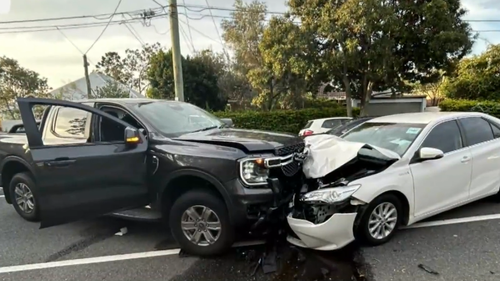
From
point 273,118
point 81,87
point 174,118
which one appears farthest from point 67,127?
point 81,87

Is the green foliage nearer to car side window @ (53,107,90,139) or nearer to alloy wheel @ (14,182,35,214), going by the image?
car side window @ (53,107,90,139)

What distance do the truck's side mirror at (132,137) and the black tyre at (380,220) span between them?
255 cm

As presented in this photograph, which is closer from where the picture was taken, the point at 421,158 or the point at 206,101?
→ the point at 421,158

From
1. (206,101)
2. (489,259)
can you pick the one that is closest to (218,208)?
(489,259)

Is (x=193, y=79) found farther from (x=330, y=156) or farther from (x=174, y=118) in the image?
(x=330, y=156)

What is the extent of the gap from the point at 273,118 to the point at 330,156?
10.7 m

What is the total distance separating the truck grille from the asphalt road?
1068mm

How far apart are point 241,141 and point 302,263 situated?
138 cm

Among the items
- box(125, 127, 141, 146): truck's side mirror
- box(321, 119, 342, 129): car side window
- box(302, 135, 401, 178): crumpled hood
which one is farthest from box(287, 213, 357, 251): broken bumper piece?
box(321, 119, 342, 129): car side window

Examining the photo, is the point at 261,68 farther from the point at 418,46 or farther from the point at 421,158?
the point at 421,158

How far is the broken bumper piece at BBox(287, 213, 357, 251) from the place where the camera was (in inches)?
118

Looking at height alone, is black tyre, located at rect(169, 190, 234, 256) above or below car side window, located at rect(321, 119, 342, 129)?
below

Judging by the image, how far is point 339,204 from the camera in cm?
301

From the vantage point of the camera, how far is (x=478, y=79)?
56.5 feet
